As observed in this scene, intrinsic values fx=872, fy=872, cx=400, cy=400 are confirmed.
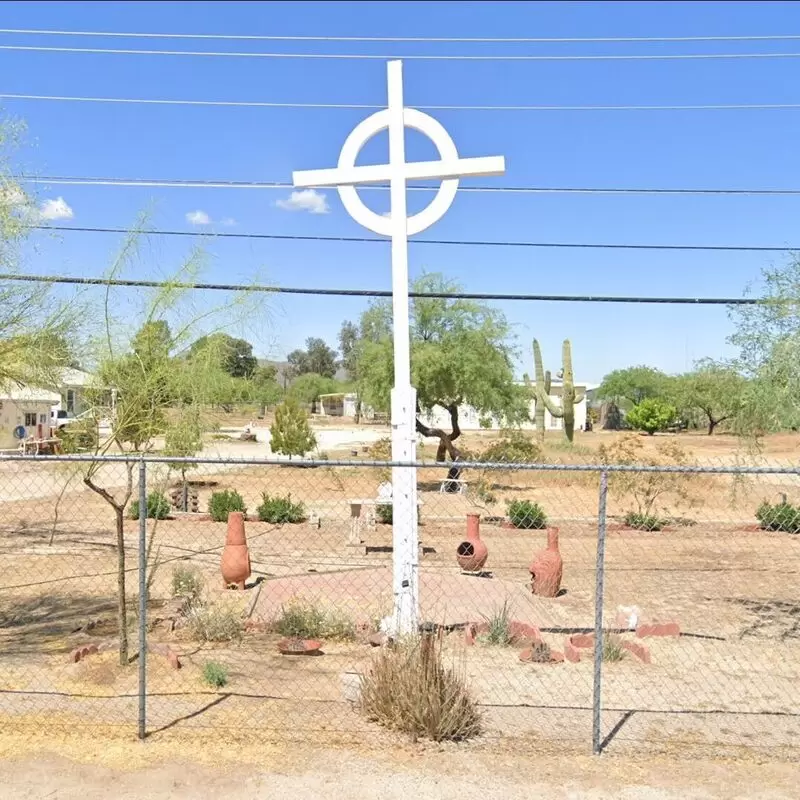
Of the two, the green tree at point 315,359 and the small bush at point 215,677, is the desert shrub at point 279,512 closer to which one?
the small bush at point 215,677

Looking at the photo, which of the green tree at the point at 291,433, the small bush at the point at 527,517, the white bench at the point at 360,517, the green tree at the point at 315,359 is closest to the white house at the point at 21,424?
the green tree at the point at 291,433

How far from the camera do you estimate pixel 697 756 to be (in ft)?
17.5

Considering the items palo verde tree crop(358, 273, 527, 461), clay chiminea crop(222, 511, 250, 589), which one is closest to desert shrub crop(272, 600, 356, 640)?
clay chiminea crop(222, 511, 250, 589)

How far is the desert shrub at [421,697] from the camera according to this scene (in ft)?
17.9

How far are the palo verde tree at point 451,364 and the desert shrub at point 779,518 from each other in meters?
8.86

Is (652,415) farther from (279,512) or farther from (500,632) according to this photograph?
(500,632)

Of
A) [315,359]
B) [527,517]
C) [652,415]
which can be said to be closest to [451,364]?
[527,517]

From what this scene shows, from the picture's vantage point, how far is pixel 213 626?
8328 millimetres

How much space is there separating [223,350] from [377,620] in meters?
3.35

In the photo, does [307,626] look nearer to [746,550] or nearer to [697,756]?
[697,756]

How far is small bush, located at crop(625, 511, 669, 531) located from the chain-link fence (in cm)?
5

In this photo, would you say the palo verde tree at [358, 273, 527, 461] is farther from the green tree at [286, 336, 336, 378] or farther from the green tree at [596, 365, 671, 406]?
the green tree at [286, 336, 336, 378]

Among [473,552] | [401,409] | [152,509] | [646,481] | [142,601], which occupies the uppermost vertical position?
[401,409]

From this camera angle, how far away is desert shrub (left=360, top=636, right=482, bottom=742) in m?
5.46
